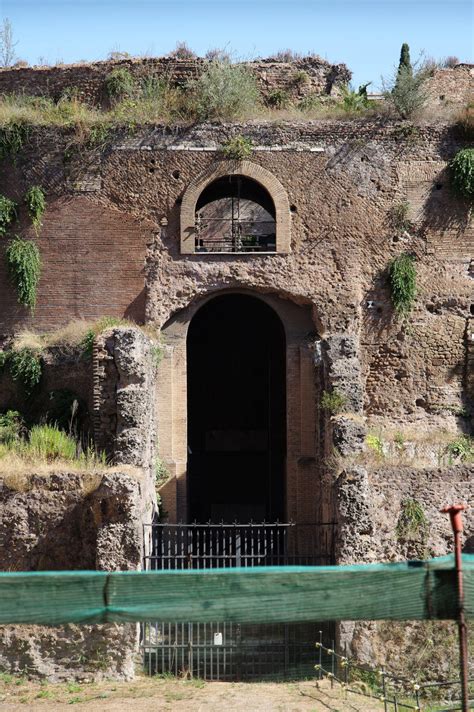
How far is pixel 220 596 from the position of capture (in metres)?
7.34

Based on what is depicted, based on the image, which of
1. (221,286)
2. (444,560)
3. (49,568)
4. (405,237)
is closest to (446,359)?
(405,237)

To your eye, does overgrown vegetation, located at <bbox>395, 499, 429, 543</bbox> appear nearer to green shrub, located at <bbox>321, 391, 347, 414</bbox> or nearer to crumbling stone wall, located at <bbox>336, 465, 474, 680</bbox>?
crumbling stone wall, located at <bbox>336, 465, 474, 680</bbox>

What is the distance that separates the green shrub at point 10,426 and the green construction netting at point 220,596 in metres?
9.57

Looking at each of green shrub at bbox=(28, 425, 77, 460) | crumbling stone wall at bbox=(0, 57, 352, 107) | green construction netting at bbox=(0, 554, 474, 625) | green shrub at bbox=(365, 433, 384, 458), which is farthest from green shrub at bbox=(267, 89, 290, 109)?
green construction netting at bbox=(0, 554, 474, 625)

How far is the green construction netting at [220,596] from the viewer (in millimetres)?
7328

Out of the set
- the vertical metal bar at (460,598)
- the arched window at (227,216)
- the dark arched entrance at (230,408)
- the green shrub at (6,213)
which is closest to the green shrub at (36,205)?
the green shrub at (6,213)

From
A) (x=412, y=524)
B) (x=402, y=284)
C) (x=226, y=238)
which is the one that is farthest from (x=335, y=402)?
(x=226, y=238)

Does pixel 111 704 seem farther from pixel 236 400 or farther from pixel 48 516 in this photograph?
pixel 236 400

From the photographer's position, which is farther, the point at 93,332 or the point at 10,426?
the point at 93,332

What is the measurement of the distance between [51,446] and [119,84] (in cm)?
945

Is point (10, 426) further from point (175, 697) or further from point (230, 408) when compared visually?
point (230, 408)

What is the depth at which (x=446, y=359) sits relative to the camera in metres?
19.3

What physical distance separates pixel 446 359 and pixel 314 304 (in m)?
2.53

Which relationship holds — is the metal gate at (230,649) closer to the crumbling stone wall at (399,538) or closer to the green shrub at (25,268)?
the crumbling stone wall at (399,538)
